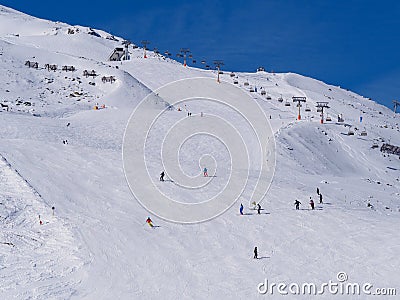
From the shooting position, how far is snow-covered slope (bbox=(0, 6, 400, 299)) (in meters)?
23.1

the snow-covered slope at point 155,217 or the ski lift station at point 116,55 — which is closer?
the snow-covered slope at point 155,217

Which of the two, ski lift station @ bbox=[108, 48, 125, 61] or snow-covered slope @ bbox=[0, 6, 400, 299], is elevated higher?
ski lift station @ bbox=[108, 48, 125, 61]

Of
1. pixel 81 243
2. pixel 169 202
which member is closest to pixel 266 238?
pixel 169 202

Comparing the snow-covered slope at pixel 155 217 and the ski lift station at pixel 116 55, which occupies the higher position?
the ski lift station at pixel 116 55

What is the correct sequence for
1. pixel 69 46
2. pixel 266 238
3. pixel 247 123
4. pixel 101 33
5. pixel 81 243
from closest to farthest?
1. pixel 81 243
2. pixel 266 238
3. pixel 247 123
4. pixel 69 46
5. pixel 101 33

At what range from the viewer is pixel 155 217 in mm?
31906

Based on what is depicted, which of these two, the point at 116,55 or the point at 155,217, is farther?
the point at 116,55

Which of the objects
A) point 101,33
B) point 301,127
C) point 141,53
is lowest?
point 301,127

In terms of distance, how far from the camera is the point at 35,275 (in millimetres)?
22297

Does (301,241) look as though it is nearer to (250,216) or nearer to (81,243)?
(250,216)

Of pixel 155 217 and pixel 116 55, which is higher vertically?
pixel 116 55

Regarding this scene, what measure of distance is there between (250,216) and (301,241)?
5.06 m

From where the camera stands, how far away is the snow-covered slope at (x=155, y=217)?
23.1m

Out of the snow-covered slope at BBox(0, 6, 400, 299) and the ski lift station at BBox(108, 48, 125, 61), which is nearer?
the snow-covered slope at BBox(0, 6, 400, 299)
